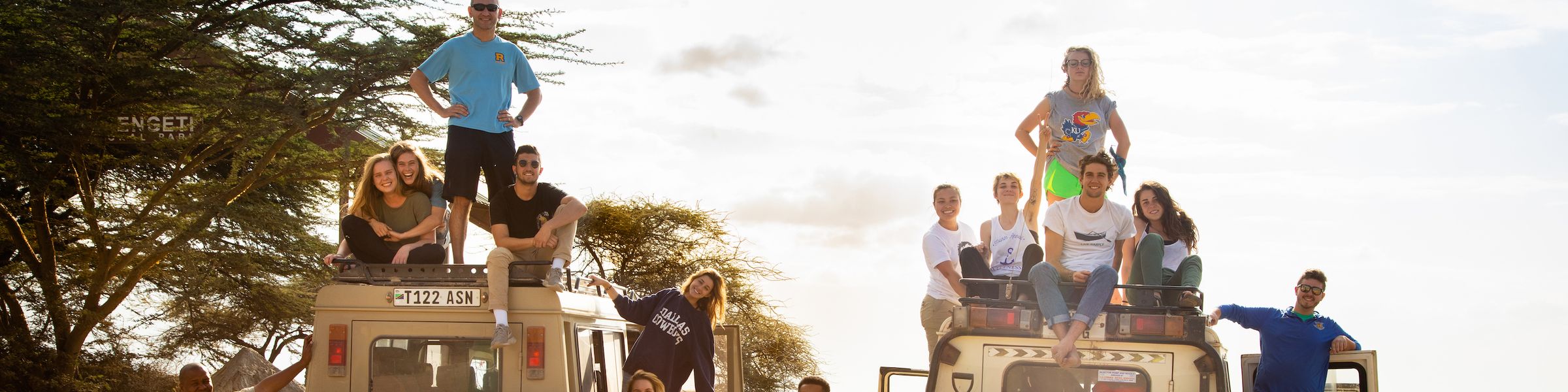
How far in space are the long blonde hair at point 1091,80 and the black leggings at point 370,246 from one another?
4570 millimetres

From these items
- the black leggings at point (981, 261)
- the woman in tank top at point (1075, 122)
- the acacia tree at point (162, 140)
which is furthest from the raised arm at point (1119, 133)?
the acacia tree at point (162, 140)

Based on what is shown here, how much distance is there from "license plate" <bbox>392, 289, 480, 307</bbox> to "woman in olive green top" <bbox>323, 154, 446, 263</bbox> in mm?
260

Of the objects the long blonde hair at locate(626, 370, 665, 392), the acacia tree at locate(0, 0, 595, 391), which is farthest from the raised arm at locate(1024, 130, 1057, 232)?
the acacia tree at locate(0, 0, 595, 391)

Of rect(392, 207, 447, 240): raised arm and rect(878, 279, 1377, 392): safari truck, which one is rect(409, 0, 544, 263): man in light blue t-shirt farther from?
rect(878, 279, 1377, 392): safari truck

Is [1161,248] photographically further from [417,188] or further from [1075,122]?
[417,188]

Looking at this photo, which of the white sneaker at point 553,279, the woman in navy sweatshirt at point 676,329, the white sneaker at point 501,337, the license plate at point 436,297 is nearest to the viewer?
the white sneaker at point 501,337

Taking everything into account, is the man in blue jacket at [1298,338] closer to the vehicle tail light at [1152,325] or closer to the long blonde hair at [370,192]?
the vehicle tail light at [1152,325]

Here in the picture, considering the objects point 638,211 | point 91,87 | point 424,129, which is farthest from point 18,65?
point 638,211

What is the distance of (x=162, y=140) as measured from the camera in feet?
77.9

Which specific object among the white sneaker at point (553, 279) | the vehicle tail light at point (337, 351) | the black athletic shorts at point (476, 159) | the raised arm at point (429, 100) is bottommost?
the vehicle tail light at point (337, 351)

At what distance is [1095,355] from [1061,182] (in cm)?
250

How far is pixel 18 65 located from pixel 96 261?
12.4ft

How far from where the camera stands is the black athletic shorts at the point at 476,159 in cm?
1018

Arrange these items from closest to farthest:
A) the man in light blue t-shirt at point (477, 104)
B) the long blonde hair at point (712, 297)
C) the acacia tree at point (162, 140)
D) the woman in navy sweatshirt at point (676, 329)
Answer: the woman in navy sweatshirt at point (676, 329) < the long blonde hair at point (712, 297) < the man in light blue t-shirt at point (477, 104) < the acacia tree at point (162, 140)
